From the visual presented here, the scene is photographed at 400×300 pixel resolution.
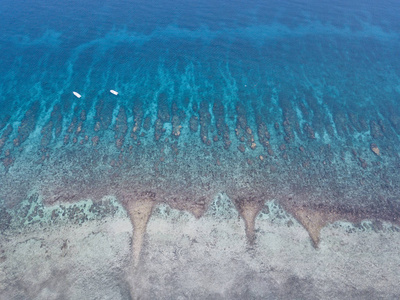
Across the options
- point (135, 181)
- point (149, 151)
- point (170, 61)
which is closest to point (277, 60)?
point (170, 61)

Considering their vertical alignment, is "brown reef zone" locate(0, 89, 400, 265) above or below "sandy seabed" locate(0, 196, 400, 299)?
above

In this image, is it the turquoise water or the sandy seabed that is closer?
the sandy seabed

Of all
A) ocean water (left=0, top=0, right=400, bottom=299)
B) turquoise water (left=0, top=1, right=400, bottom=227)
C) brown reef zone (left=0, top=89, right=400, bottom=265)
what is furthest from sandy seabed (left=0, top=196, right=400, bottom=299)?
turquoise water (left=0, top=1, right=400, bottom=227)

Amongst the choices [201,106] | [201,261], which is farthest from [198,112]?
[201,261]

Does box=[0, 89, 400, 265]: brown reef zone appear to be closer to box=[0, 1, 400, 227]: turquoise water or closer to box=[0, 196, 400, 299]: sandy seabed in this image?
box=[0, 1, 400, 227]: turquoise water

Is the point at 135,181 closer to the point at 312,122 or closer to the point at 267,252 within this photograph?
the point at 267,252

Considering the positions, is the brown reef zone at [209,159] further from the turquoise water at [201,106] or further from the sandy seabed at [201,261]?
the sandy seabed at [201,261]
